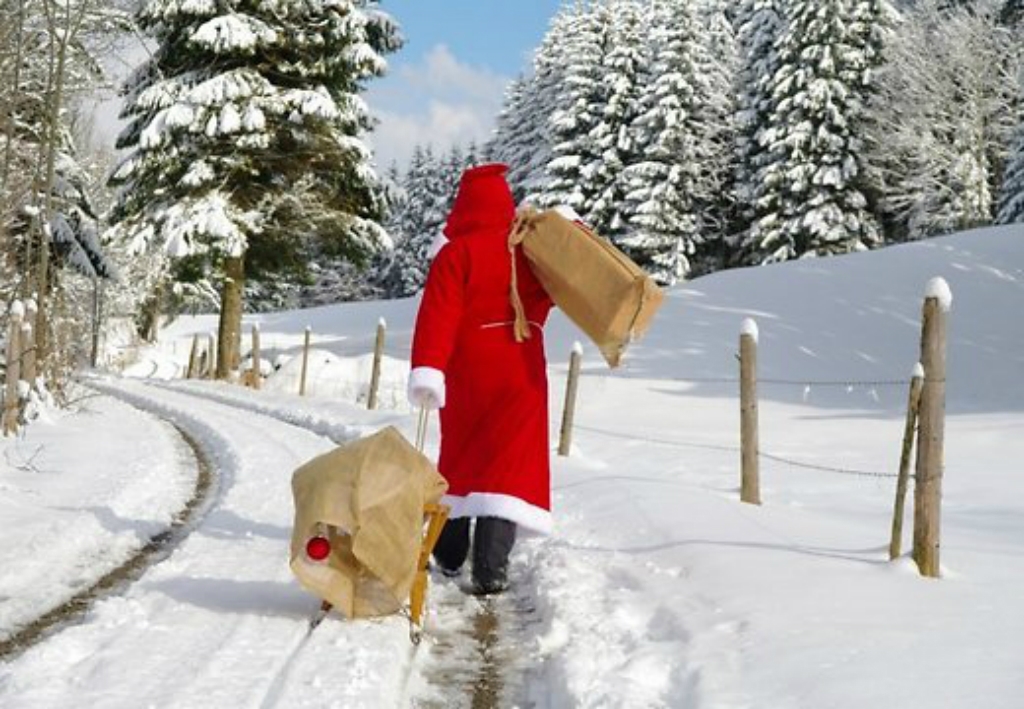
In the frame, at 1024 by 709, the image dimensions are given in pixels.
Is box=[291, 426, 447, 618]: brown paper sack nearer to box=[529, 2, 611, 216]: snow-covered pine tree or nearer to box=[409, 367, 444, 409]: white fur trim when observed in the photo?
box=[409, 367, 444, 409]: white fur trim

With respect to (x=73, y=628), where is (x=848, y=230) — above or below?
above

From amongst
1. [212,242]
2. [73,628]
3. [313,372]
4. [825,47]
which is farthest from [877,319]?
[73,628]

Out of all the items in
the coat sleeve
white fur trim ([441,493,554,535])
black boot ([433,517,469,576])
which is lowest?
black boot ([433,517,469,576])

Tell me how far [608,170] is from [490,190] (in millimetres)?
34320

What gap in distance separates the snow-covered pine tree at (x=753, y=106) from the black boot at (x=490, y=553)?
109 feet

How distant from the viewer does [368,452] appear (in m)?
4.09

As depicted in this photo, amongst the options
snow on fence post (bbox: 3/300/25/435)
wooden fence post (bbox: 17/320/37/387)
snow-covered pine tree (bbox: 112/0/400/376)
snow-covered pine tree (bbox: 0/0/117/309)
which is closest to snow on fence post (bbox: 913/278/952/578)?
snow on fence post (bbox: 3/300/25/435)

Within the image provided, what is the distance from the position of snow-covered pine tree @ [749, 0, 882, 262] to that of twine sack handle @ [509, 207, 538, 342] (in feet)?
102

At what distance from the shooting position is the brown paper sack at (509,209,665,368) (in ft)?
15.2

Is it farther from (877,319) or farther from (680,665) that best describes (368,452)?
(877,319)

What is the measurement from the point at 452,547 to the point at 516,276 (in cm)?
142

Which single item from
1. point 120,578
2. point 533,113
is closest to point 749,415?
point 120,578

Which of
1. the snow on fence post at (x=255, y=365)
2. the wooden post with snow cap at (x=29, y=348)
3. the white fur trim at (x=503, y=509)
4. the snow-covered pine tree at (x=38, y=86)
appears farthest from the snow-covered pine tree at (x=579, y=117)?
the white fur trim at (x=503, y=509)

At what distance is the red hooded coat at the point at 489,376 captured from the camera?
190 inches
